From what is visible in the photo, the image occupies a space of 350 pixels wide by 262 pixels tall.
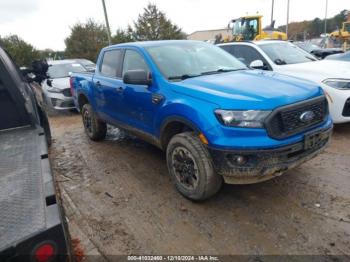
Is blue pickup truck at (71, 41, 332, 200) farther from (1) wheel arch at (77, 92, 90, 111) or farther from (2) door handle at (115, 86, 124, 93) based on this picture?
(1) wheel arch at (77, 92, 90, 111)

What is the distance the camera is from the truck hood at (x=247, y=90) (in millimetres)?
2812

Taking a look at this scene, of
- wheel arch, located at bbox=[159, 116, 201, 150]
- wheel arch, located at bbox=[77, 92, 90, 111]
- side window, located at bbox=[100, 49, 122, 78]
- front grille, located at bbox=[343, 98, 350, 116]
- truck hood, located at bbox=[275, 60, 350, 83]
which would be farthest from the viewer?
wheel arch, located at bbox=[77, 92, 90, 111]

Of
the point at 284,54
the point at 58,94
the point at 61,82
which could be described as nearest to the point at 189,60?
the point at 284,54

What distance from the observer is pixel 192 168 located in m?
3.22

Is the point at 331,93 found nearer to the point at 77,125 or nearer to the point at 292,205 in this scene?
the point at 292,205

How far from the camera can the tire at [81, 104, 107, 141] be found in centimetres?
565

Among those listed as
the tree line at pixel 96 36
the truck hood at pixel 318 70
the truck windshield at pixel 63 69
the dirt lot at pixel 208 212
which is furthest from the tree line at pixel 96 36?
the dirt lot at pixel 208 212

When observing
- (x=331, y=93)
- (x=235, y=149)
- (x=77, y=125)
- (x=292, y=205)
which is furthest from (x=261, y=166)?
(x=77, y=125)

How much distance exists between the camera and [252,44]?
663 centimetres

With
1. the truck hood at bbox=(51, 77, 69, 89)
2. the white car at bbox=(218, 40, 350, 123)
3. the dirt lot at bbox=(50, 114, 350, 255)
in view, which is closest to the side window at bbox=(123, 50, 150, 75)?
the dirt lot at bbox=(50, 114, 350, 255)

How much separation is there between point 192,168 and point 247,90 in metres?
1.03

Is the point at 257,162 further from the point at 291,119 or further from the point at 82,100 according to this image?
the point at 82,100

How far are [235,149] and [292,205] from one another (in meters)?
1.06

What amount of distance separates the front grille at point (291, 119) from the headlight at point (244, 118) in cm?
7
